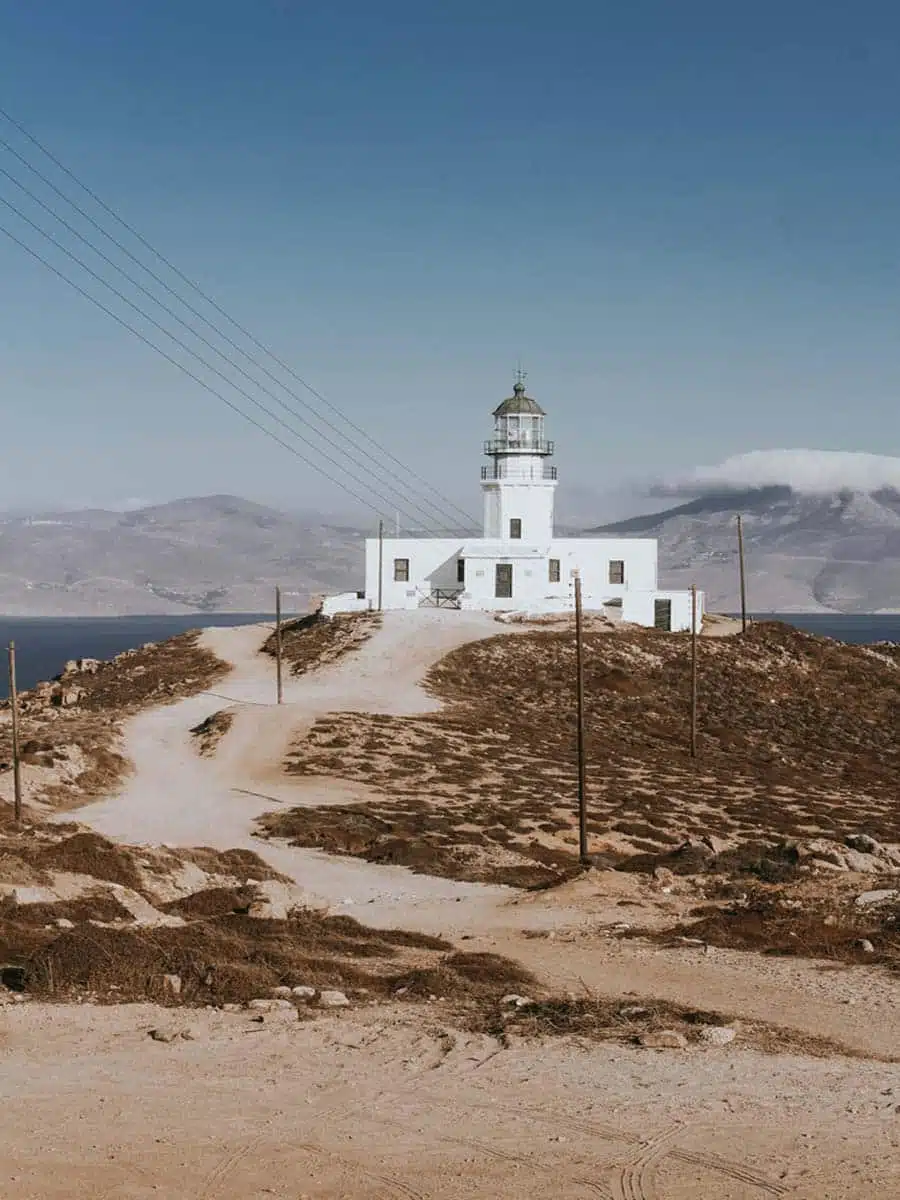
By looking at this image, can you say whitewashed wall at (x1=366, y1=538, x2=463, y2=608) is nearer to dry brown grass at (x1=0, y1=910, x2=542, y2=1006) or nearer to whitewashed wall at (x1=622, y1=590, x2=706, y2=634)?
whitewashed wall at (x1=622, y1=590, x2=706, y2=634)

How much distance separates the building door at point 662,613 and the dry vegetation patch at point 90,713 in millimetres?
26537

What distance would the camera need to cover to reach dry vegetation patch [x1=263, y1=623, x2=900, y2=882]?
1426 inches

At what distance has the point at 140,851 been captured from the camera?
28.2m

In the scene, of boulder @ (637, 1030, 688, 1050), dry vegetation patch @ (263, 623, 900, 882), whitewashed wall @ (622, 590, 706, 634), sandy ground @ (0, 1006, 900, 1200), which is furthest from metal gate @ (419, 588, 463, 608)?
boulder @ (637, 1030, 688, 1050)

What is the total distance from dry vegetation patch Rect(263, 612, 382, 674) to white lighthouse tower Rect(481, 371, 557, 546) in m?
12.1

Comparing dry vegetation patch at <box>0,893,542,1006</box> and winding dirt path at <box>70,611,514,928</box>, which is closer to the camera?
dry vegetation patch at <box>0,893,542,1006</box>

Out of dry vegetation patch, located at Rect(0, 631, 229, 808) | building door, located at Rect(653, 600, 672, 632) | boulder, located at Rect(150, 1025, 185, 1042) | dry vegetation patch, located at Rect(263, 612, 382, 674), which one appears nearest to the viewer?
boulder, located at Rect(150, 1025, 185, 1042)

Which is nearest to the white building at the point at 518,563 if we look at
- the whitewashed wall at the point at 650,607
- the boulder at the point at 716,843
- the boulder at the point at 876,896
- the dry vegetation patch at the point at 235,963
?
the whitewashed wall at the point at 650,607

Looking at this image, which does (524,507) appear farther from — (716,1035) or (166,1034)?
(166,1034)

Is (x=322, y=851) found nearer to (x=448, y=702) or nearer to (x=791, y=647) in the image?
(x=448, y=702)

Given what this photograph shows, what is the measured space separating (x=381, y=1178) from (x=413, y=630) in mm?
58870

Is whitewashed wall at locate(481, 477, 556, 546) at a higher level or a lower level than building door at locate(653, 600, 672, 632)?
higher

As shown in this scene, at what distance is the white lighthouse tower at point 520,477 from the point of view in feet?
272

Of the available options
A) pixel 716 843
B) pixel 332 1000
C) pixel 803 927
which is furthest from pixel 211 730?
pixel 332 1000
